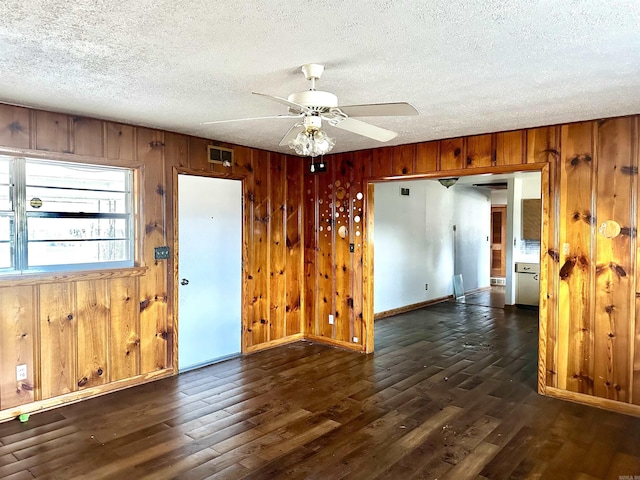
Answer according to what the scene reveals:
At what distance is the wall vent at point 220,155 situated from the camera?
181 inches

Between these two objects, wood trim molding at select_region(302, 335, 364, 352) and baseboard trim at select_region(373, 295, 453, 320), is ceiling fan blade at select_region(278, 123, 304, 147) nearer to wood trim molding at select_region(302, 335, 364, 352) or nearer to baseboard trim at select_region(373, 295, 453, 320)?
wood trim molding at select_region(302, 335, 364, 352)

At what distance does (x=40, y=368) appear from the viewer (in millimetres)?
3482

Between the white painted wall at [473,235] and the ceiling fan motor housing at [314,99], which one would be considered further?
the white painted wall at [473,235]

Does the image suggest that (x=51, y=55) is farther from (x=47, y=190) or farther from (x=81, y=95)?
(x=47, y=190)

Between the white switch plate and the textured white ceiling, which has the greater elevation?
the textured white ceiling

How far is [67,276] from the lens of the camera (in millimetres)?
3596

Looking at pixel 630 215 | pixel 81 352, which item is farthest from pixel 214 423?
pixel 630 215

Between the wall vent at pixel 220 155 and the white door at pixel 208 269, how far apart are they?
0.20 meters

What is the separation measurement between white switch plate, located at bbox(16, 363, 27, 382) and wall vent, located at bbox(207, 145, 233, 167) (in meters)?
2.47

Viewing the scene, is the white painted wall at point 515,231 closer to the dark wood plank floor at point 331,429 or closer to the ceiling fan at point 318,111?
the dark wood plank floor at point 331,429

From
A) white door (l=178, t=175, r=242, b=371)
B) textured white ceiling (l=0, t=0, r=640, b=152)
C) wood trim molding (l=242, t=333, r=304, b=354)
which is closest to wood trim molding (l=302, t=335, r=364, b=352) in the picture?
wood trim molding (l=242, t=333, r=304, b=354)

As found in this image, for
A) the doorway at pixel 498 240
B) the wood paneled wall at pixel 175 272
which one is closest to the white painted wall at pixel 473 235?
the doorway at pixel 498 240

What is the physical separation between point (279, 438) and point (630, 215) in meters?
3.20

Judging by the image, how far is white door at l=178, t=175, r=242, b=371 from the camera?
175 inches
